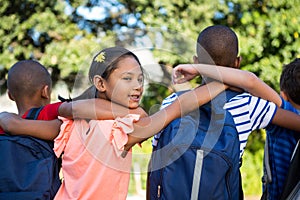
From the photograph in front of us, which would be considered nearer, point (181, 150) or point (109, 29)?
point (181, 150)

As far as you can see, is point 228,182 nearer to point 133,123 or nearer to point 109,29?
point 133,123

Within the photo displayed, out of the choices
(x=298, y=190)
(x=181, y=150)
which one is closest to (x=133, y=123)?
(x=181, y=150)

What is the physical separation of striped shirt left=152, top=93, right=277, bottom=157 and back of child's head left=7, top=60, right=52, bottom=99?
662 millimetres

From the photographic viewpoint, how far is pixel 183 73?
2.69 meters

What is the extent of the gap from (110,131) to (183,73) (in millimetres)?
409

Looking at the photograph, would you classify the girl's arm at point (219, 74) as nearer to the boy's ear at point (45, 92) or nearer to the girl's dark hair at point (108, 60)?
the girl's dark hair at point (108, 60)

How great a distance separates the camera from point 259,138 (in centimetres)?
1056

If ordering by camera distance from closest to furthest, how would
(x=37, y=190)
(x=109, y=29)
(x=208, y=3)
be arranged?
(x=37, y=190) → (x=208, y=3) → (x=109, y=29)

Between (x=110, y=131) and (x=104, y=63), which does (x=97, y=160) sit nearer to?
(x=110, y=131)

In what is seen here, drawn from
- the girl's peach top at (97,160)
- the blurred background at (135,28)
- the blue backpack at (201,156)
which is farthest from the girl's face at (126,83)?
the blurred background at (135,28)

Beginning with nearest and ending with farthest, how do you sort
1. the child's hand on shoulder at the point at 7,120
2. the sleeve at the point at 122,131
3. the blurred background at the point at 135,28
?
Result: the sleeve at the point at 122,131 < the child's hand on shoulder at the point at 7,120 < the blurred background at the point at 135,28

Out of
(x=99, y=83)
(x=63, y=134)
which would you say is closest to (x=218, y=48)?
(x=99, y=83)

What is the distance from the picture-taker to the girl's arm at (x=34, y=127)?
9.09 ft

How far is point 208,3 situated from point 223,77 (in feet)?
21.9
